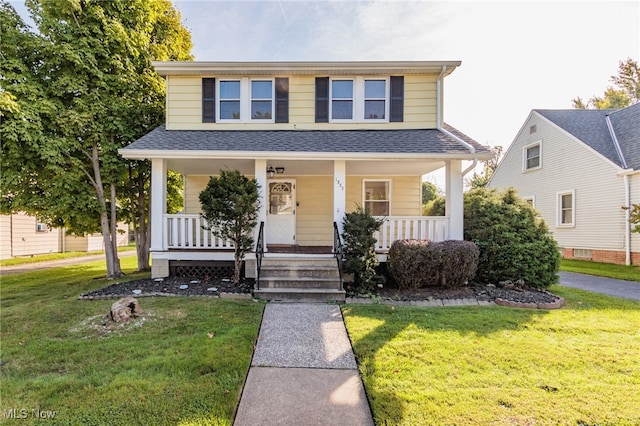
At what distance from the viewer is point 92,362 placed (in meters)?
3.41

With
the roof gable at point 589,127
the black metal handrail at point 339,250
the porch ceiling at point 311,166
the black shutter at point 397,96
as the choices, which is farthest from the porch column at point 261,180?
the roof gable at point 589,127

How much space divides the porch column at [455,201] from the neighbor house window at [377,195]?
264 cm

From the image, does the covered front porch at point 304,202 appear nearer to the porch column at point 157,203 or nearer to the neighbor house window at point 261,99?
the porch column at point 157,203

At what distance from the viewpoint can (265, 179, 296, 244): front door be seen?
9.39 meters

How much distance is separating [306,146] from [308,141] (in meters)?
0.38

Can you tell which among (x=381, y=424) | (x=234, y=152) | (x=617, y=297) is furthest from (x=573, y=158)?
(x=381, y=424)

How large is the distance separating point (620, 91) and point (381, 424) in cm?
3107

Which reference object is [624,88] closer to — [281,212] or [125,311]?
[281,212]

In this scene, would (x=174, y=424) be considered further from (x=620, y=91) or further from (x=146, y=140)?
(x=620, y=91)

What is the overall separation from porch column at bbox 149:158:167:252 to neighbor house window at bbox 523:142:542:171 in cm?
1626

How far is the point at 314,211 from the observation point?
9844 mm

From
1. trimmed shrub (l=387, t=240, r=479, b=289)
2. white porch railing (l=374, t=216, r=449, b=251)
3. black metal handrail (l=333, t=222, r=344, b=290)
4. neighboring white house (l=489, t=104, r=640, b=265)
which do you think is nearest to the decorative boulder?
black metal handrail (l=333, t=222, r=344, b=290)

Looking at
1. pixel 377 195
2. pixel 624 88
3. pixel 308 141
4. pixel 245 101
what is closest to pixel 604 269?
pixel 377 195

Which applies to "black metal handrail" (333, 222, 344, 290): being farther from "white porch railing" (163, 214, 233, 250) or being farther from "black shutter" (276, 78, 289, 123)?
"black shutter" (276, 78, 289, 123)
